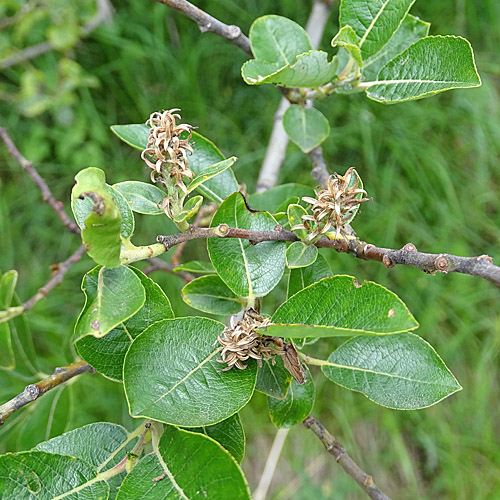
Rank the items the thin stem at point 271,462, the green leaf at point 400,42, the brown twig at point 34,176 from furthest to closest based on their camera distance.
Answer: the thin stem at point 271,462, the brown twig at point 34,176, the green leaf at point 400,42

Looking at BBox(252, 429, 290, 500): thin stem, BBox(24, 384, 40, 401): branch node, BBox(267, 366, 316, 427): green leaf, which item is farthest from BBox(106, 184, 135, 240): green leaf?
BBox(252, 429, 290, 500): thin stem

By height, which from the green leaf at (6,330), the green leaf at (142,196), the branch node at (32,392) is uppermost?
the green leaf at (142,196)

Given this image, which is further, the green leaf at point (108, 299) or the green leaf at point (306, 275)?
the green leaf at point (306, 275)

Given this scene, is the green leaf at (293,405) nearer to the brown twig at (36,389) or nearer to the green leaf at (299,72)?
the brown twig at (36,389)

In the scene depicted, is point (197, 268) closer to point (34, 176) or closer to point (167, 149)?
point (167, 149)

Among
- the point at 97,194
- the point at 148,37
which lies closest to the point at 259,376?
the point at 97,194

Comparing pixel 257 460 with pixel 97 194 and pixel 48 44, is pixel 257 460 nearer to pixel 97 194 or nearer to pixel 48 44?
pixel 97 194

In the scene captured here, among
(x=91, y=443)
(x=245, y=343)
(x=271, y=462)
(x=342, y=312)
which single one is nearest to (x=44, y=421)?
(x=91, y=443)

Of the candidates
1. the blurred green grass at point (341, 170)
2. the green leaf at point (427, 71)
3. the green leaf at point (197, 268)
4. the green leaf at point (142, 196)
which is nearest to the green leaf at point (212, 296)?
the green leaf at point (197, 268)
